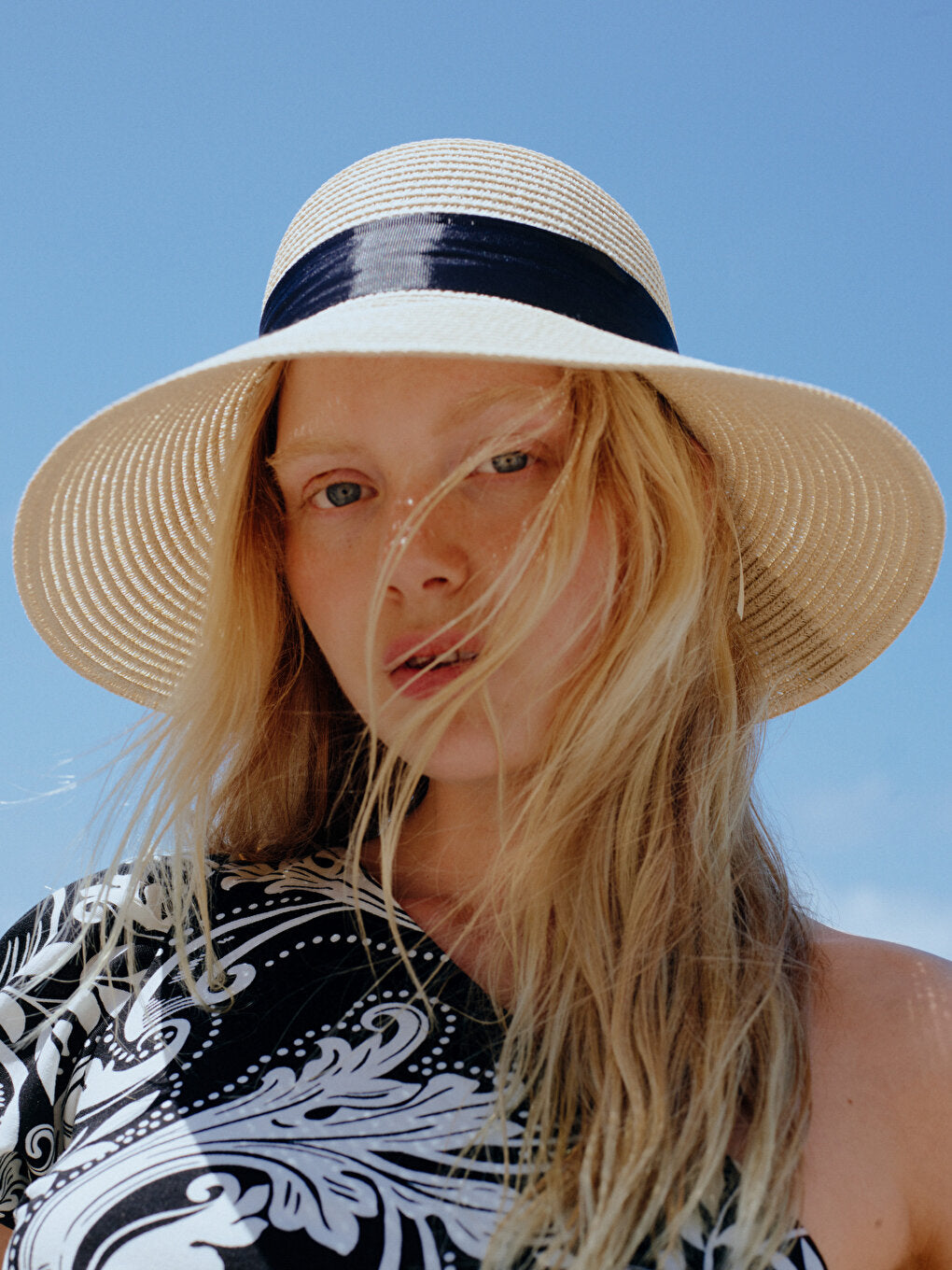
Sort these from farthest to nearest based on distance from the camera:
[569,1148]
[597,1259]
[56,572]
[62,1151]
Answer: [56,572] < [62,1151] < [569,1148] < [597,1259]

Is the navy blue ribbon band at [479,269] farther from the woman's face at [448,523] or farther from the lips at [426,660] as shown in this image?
the lips at [426,660]

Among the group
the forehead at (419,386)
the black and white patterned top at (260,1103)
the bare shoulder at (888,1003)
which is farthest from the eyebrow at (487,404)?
the bare shoulder at (888,1003)

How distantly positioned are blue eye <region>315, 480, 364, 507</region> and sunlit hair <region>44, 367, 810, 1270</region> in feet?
0.53

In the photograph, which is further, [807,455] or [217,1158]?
[807,455]

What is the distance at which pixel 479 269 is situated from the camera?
1438 millimetres

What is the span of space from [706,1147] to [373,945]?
0.51 metres

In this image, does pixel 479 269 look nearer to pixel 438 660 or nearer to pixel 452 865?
pixel 438 660

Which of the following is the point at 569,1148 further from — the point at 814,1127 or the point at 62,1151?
the point at 62,1151

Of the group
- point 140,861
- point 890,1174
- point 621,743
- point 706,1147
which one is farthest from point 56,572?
point 890,1174

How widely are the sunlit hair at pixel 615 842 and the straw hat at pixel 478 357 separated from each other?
0.09 m

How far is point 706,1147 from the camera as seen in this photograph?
48.0 inches

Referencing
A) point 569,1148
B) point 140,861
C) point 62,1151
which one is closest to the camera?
point 569,1148

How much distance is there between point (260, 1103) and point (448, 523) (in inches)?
27.3

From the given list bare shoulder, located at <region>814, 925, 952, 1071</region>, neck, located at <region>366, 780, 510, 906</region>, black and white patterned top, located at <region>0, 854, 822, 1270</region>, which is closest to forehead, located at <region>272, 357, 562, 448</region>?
neck, located at <region>366, 780, 510, 906</region>
